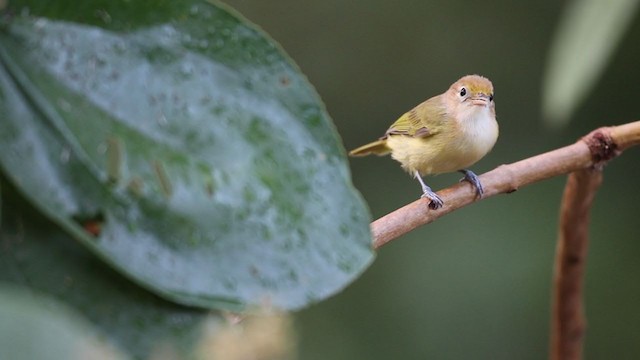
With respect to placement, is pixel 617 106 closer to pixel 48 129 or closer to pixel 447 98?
pixel 447 98

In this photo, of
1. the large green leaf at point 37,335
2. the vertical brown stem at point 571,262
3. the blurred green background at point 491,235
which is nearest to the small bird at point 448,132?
the vertical brown stem at point 571,262

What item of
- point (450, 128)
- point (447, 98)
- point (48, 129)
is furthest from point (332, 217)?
point (447, 98)

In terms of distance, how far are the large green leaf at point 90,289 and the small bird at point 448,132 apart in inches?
46.9

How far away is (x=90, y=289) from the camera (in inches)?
21.3

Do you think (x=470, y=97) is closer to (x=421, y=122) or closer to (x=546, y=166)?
(x=421, y=122)

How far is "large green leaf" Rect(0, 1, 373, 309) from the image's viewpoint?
20.6 inches

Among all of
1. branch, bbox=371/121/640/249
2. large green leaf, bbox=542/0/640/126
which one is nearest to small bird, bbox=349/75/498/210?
branch, bbox=371/121/640/249

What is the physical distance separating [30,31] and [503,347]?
2.80 metres

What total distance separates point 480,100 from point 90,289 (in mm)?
1465

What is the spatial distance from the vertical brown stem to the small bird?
0.33m

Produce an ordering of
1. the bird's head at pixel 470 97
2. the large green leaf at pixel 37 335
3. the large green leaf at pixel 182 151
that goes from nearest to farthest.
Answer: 1. the large green leaf at pixel 37 335
2. the large green leaf at pixel 182 151
3. the bird's head at pixel 470 97

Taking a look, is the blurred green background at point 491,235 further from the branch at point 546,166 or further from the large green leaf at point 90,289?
the large green leaf at point 90,289

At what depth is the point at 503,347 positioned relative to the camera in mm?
3193

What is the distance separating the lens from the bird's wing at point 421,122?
1.89 m
